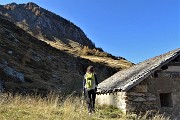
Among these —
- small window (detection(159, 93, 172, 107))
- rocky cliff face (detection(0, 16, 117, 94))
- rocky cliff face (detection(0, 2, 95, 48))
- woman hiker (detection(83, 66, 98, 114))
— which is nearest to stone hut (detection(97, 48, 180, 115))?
small window (detection(159, 93, 172, 107))

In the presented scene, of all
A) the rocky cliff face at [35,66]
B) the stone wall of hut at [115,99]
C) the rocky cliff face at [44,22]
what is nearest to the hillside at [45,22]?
the rocky cliff face at [44,22]

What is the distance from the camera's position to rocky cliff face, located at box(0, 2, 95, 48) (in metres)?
82.1

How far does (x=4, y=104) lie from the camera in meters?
11.1

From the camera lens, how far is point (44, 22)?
8550 centimetres

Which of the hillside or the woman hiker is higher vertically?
the hillside

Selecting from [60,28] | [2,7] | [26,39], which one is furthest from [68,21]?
[26,39]

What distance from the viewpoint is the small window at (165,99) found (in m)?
16.7

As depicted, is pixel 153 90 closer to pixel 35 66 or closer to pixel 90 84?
pixel 90 84

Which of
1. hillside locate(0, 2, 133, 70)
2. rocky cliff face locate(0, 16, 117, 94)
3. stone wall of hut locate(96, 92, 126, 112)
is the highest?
hillside locate(0, 2, 133, 70)

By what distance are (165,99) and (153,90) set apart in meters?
1.45

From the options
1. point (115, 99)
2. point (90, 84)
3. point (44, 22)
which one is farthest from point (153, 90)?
point (44, 22)

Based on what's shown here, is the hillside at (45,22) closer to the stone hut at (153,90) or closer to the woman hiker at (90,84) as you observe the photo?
the stone hut at (153,90)

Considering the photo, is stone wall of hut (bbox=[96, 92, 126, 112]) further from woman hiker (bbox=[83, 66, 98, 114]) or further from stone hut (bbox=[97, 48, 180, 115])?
woman hiker (bbox=[83, 66, 98, 114])

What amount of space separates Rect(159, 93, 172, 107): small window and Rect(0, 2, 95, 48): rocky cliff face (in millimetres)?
62086
